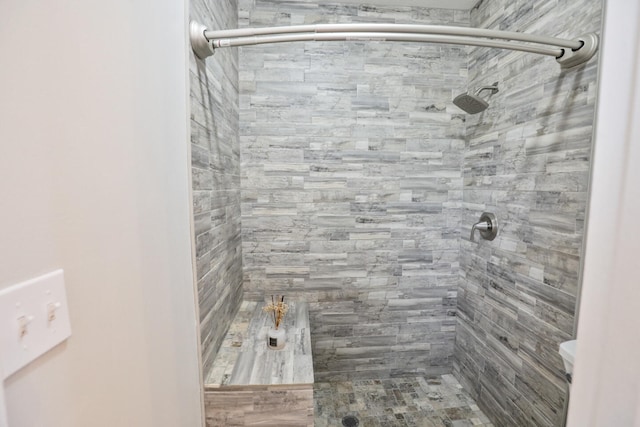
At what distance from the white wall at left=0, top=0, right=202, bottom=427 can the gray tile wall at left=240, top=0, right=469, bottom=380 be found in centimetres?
95

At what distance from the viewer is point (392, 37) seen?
0.97m

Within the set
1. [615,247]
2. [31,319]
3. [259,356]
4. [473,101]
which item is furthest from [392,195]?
[31,319]

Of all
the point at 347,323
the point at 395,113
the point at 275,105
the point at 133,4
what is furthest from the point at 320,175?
the point at 133,4

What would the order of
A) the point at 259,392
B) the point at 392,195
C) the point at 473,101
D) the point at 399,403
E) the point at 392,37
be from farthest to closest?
the point at 392,195, the point at 399,403, the point at 473,101, the point at 259,392, the point at 392,37

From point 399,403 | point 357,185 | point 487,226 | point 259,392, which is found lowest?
point 399,403

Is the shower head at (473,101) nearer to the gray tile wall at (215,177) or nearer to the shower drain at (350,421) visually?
the gray tile wall at (215,177)

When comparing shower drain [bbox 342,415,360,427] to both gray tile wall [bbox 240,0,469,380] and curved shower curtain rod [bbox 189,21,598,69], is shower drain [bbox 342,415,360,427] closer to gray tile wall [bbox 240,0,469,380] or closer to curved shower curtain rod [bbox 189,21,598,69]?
gray tile wall [bbox 240,0,469,380]

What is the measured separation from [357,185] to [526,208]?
99 centimetres

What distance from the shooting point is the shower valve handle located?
5.38 ft

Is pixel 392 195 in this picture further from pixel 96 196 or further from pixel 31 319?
pixel 31 319

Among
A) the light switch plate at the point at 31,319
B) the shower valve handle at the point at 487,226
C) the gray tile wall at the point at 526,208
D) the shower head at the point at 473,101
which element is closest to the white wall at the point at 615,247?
the light switch plate at the point at 31,319

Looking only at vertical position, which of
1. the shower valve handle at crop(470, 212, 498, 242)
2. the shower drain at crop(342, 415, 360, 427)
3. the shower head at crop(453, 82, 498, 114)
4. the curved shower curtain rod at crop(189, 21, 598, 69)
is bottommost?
the shower drain at crop(342, 415, 360, 427)

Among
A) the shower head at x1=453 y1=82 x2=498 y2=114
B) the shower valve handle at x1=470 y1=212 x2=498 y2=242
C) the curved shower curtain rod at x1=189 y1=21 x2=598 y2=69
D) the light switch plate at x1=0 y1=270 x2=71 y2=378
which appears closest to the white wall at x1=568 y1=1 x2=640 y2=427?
the curved shower curtain rod at x1=189 y1=21 x2=598 y2=69

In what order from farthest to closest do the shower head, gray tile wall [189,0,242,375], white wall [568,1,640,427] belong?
the shower head < gray tile wall [189,0,242,375] < white wall [568,1,640,427]
